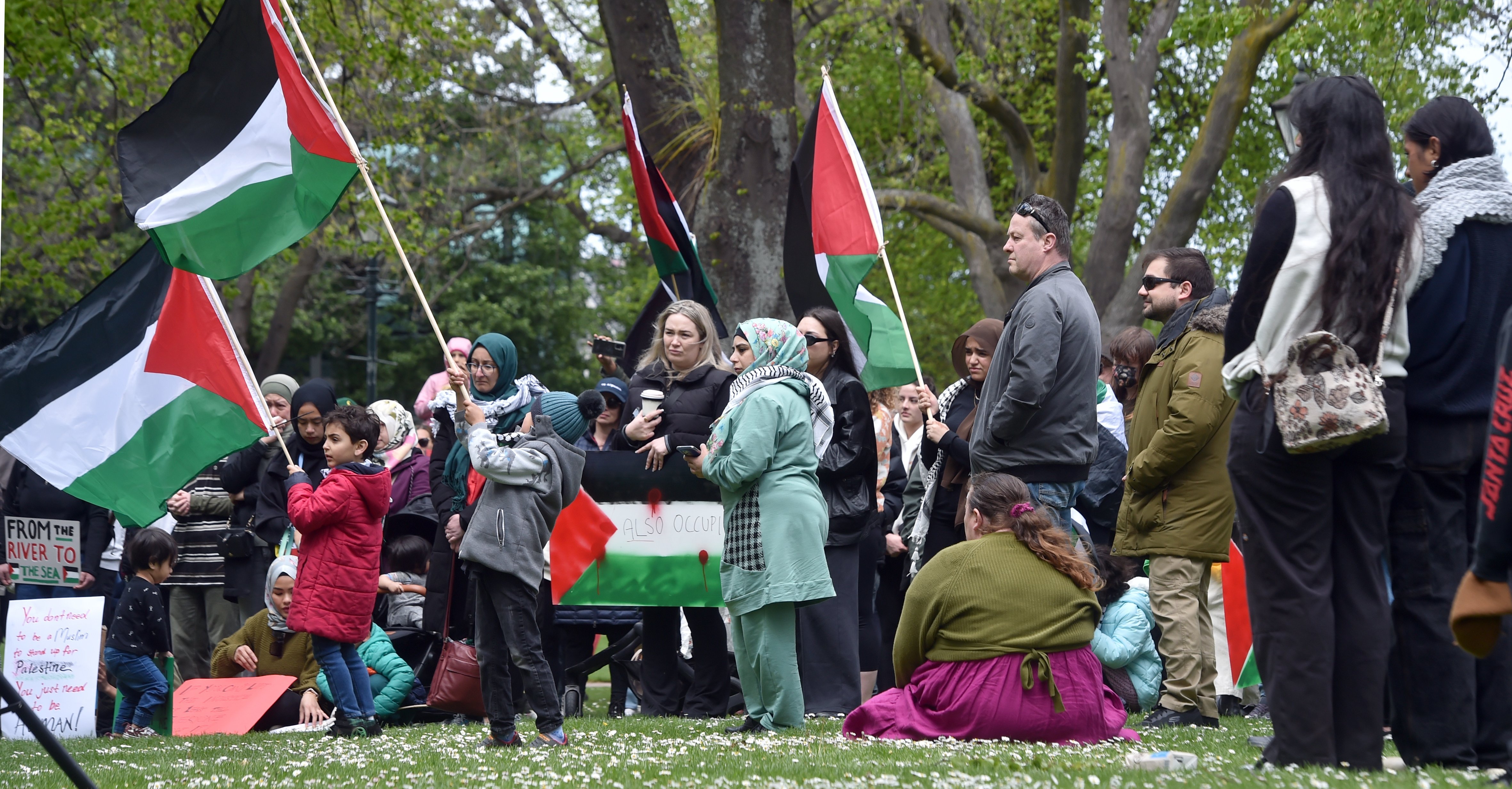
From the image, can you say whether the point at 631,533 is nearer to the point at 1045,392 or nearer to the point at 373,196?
the point at 373,196

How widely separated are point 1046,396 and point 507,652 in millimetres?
2581

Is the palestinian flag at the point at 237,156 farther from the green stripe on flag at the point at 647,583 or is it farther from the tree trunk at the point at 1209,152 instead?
the tree trunk at the point at 1209,152

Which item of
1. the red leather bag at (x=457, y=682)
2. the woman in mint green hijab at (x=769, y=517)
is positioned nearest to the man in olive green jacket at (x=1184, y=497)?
the woman in mint green hijab at (x=769, y=517)

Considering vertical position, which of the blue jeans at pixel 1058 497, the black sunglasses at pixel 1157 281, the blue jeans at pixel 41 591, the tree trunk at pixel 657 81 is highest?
the tree trunk at pixel 657 81

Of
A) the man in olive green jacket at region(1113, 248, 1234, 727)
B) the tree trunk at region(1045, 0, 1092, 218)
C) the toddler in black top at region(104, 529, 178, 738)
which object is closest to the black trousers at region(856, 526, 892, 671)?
the man in olive green jacket at region(1113, 248, 1234, 727)

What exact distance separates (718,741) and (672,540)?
7.15ft

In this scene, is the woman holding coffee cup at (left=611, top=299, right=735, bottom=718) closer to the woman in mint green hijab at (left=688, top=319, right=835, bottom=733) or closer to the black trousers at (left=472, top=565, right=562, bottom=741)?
the woman in mint green hijab at (left=688, top=319, right=835, bottom=733)

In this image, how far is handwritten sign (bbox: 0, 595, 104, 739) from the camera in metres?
8.09

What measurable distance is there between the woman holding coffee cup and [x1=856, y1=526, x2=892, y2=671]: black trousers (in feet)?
2.63

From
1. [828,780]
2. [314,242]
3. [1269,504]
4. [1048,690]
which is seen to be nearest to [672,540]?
[1048,690]

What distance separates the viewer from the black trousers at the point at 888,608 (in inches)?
346

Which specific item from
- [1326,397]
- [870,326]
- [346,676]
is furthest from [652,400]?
[1326,397]

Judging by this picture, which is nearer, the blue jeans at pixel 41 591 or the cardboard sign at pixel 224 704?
the cardboard sign at pixel 224 704

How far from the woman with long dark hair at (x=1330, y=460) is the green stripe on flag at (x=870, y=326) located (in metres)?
3.90
